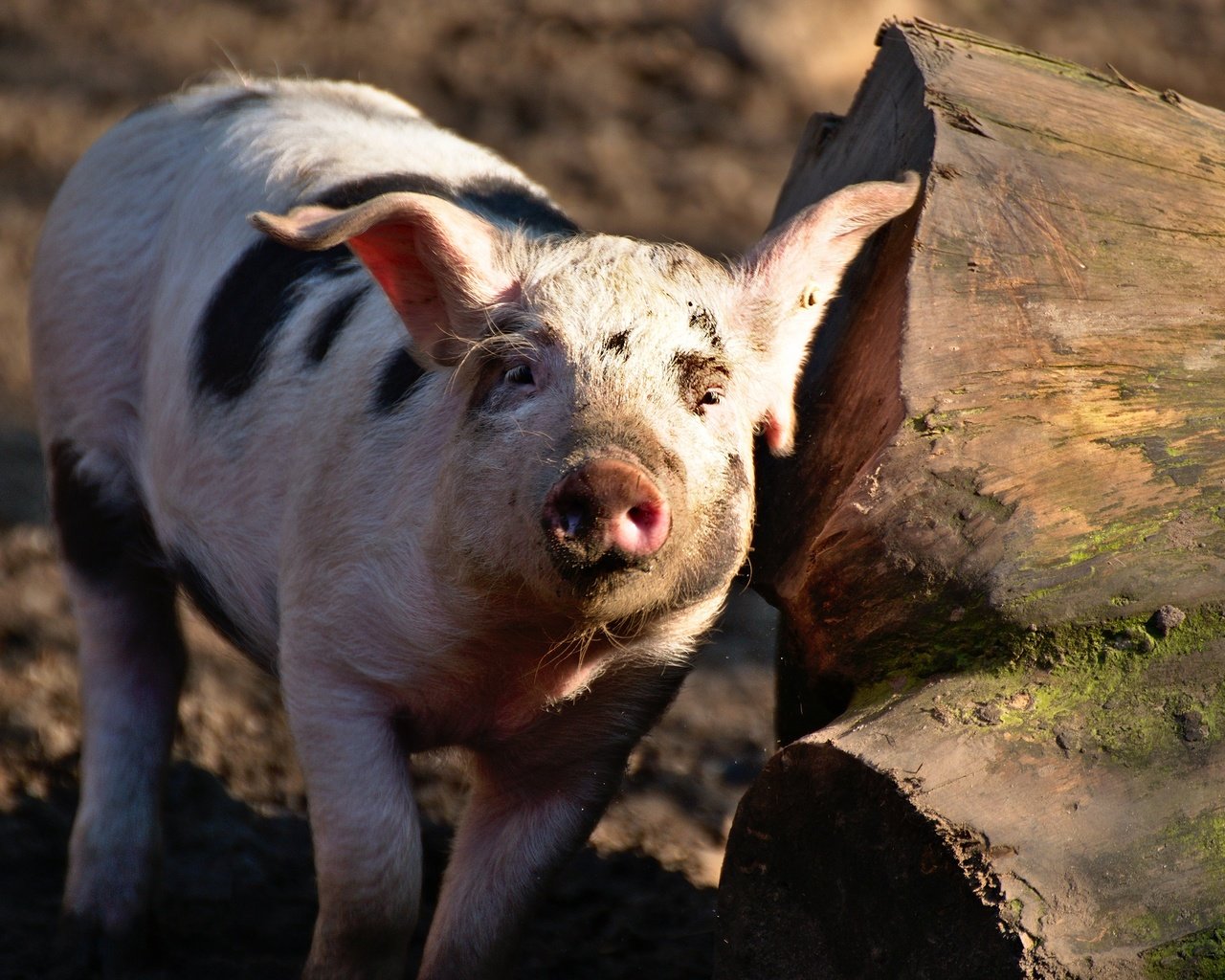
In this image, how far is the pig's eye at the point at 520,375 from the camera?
108 inches

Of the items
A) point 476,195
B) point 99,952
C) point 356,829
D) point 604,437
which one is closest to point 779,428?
point 604,437

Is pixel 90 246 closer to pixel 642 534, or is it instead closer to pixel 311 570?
pixel 311 570

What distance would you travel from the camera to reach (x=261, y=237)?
3568mm

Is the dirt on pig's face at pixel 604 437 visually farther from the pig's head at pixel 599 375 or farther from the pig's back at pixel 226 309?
the pig's back at pixel 226 309

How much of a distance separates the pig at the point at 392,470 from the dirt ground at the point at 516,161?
466mm

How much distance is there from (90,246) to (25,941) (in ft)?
5.94

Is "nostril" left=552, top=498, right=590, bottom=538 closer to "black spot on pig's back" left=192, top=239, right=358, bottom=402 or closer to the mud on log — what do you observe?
the mud on log

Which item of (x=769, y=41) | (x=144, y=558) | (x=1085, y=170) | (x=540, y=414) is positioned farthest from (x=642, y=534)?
(x=769, y=41)

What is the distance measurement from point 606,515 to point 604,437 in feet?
0.63

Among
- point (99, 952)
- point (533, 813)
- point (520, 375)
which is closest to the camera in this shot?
point (520, 375)

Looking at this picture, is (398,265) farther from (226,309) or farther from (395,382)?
(226,309)

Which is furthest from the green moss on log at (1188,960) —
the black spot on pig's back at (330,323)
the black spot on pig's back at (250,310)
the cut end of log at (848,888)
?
→ the black spot on pig's back at (250,310)

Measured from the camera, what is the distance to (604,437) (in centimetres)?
247

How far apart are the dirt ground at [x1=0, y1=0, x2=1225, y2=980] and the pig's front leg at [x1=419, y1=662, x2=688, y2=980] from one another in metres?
0.64
